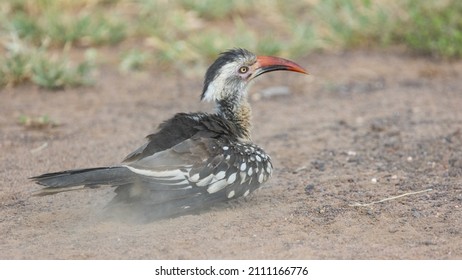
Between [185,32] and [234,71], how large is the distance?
5.23 m

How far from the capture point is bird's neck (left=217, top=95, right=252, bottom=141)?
6.65m

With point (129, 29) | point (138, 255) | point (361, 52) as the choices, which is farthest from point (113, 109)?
point (138, 255)

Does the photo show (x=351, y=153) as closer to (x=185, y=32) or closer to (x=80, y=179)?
(x=80, y=179)

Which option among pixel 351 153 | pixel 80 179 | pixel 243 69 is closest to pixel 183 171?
pixel 80 179

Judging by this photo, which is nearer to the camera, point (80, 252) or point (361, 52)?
point (80, 252)

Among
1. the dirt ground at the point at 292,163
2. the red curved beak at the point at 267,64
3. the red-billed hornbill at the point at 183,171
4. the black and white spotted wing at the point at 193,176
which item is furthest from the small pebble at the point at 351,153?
the black and white spotted wing at the point at 193,176

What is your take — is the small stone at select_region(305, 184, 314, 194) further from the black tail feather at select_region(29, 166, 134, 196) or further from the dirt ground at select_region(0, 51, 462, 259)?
→ the black tail feather at select_region(29, 166, 134, 196)

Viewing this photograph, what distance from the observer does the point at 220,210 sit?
609 centimetres

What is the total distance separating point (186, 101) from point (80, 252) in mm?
4596

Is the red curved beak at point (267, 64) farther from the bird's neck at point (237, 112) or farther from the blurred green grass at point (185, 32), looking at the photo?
the blurred green grass at point (185, 32)

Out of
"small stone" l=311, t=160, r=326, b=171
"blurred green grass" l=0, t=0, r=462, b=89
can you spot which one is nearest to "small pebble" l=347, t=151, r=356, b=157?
"small stone" l=311, t=160, r=326, b=171

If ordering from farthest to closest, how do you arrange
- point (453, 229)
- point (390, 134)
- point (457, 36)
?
point (457, 36)
point (390, 134)
point (453, 229)

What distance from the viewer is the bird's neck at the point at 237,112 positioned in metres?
6.65
